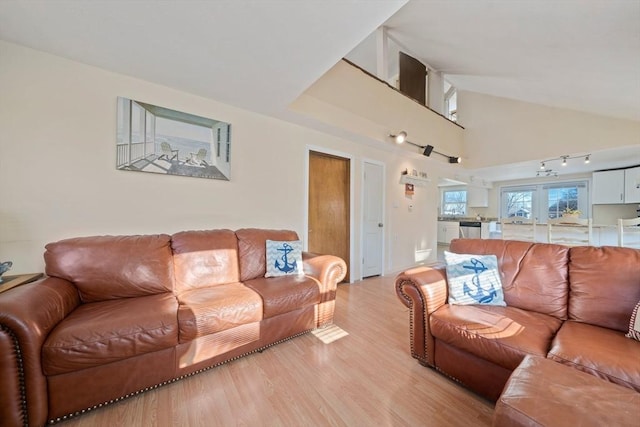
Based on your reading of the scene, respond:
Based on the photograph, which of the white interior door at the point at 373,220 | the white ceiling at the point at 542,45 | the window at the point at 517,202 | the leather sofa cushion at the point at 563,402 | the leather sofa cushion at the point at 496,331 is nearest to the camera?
the leather sofa cushion at the point at 563,402

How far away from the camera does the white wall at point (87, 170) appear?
1.79m

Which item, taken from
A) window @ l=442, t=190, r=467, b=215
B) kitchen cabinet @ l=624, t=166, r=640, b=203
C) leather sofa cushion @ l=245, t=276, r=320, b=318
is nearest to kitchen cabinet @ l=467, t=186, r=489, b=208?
window @ l=442, t=190, r=467, b=215

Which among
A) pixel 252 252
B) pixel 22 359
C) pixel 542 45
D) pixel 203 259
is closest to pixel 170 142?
pixel 203 259

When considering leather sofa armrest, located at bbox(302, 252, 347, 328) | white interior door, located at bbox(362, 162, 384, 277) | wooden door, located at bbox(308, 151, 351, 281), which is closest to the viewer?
leather sofa armrest, located at bbox(302, 252, 347, 328)

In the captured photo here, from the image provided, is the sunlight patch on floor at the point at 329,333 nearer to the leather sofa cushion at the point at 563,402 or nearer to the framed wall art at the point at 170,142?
the leather sofa cushion at the point at 563,402

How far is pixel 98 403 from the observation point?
1.33m

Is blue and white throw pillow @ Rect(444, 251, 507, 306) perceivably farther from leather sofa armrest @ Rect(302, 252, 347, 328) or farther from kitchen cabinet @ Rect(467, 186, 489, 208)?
kitchen cabinet @ Rect(467, 186, 489, 208)

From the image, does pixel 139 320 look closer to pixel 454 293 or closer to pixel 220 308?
pixel 220 308

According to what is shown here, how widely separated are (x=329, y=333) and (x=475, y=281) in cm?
131

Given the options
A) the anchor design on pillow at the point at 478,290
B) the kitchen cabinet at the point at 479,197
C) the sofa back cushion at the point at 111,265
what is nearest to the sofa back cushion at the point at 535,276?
the anchor design on pillow at the point at 478,290

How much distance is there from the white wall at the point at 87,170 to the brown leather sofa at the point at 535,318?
207 cm

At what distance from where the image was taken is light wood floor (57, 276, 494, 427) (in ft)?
4.32

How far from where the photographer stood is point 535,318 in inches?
61.3

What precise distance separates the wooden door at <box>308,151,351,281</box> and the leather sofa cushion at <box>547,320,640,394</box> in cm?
268
